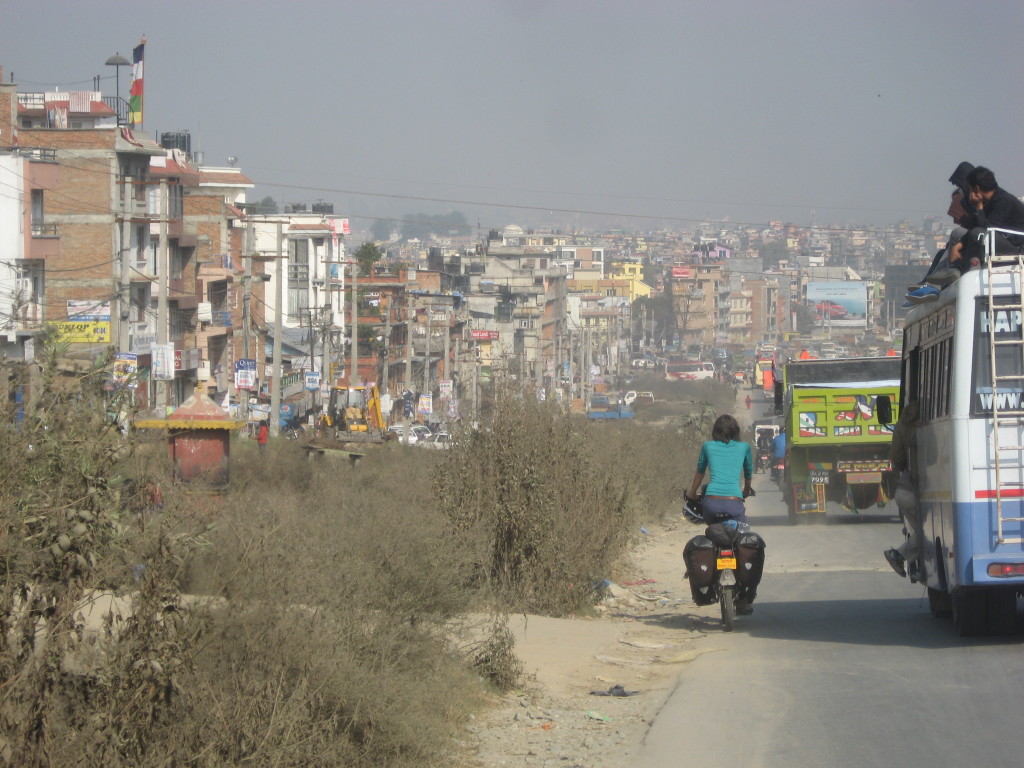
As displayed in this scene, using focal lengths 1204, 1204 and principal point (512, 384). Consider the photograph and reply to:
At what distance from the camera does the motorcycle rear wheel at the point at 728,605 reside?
10.9 m

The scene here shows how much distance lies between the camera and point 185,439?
63.2 ft

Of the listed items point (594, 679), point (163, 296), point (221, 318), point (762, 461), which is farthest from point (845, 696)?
point (221, 318)

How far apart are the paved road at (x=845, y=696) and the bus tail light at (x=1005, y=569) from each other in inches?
24.5

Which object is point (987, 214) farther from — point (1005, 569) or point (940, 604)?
point (940, 604)

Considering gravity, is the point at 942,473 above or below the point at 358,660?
above

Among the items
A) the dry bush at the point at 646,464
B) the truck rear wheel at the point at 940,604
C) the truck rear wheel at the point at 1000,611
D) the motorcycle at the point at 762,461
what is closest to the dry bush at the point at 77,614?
the truck rear wheel at the point at 1000,611

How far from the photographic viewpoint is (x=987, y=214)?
32.0 feet

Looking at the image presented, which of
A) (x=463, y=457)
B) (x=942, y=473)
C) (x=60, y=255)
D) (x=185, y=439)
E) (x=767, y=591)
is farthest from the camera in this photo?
(x=60, y=255)

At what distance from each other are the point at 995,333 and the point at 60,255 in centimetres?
4540

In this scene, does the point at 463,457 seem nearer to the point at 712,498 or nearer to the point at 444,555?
the point at 712,498

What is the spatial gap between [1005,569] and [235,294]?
6586 centimetres

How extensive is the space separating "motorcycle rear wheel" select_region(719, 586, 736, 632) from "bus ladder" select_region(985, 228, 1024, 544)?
2723 mm

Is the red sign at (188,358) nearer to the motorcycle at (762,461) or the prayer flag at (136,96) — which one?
the prayer flag at (136,96)

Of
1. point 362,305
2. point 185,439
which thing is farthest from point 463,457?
point 362,305
